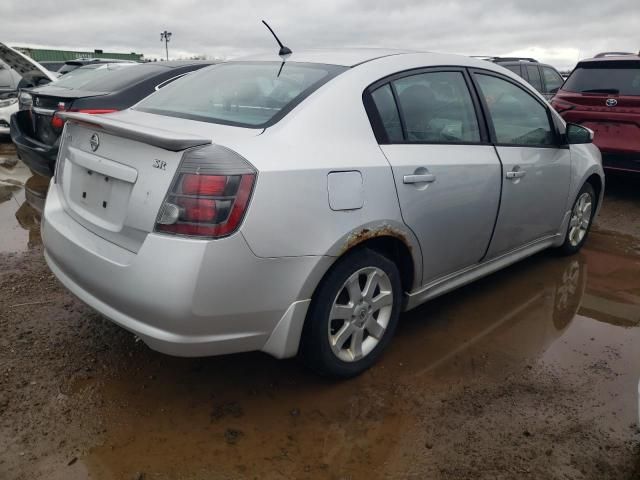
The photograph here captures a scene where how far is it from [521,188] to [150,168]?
2.38 meters

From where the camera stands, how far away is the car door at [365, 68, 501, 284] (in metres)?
2.71

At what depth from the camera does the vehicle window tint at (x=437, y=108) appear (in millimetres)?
2871

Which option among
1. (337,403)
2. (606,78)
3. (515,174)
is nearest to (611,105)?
(606,78)

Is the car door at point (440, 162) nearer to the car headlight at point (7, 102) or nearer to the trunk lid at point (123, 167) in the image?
the trunk lid at point (123, 167)

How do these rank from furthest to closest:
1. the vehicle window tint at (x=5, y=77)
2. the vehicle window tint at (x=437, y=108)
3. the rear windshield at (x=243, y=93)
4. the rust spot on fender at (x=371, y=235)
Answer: the vehicle window tint at (x=5, y=77) → the vehicle window tint at (x=437, y=108) → the rear windshield at (x=243, y=93) → the rust spot on fender at (x=371, y=235)

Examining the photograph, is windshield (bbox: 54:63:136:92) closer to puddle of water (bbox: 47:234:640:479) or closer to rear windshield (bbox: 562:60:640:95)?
puddle of water (bbox: 47:234:640:479)

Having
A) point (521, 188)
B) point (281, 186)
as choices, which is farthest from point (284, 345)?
point (521, 188)

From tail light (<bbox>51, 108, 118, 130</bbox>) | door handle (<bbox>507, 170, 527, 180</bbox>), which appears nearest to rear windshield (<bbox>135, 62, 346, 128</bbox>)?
door handle (<bbox>507, 170, 527, 180</bbox>)

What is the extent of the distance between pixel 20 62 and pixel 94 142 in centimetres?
806

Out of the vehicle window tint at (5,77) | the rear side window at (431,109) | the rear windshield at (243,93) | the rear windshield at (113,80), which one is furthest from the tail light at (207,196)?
the vehicle window tint at (5,77)

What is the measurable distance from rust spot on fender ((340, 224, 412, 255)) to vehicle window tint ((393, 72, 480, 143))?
0.51 metres

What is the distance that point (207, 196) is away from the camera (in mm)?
2066

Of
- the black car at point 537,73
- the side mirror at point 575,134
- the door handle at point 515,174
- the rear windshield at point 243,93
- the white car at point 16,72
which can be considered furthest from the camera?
the black car at point 537,73

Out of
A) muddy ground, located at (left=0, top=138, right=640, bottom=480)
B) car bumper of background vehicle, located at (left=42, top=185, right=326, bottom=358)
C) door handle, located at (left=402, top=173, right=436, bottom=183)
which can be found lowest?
muddy ground, located at (left=0, top=138, right=640, bottom=480)
